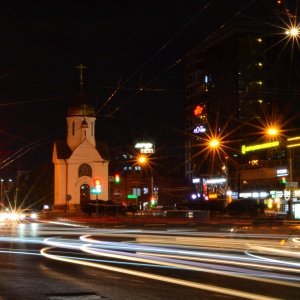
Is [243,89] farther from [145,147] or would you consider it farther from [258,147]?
[145,147]

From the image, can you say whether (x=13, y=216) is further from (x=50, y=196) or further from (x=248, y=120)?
(x=248, y=120)

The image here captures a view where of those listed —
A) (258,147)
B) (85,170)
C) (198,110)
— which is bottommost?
(85,170)

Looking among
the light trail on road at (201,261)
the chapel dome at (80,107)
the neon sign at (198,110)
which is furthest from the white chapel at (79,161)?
the light trail on road at (201,261)

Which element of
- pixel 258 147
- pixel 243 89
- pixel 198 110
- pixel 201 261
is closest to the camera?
pixel 201 261

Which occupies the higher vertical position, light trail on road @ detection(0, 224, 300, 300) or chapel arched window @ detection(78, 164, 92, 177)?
chapel arched window @ detection(78, 164, 92, 177)

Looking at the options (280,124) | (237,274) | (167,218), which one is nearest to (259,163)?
(280,124)

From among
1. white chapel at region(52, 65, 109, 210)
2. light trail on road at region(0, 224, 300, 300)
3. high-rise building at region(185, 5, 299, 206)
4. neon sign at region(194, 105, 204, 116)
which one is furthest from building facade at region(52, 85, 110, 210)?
light trail on road at region(0, 224, 300, 300)

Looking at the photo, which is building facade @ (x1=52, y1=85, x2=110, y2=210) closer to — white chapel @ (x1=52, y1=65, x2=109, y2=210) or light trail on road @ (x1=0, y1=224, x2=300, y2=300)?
white chapel @ (x1=52, y1=65, x2=109, y2=210)

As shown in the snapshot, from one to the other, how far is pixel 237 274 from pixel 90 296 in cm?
430

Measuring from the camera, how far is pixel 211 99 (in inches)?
4178

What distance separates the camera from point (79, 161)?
83750mm

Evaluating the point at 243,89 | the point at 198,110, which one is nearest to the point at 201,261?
the point at 243,89

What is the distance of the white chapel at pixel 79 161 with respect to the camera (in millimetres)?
82438

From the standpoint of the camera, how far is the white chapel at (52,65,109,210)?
8244 cm
